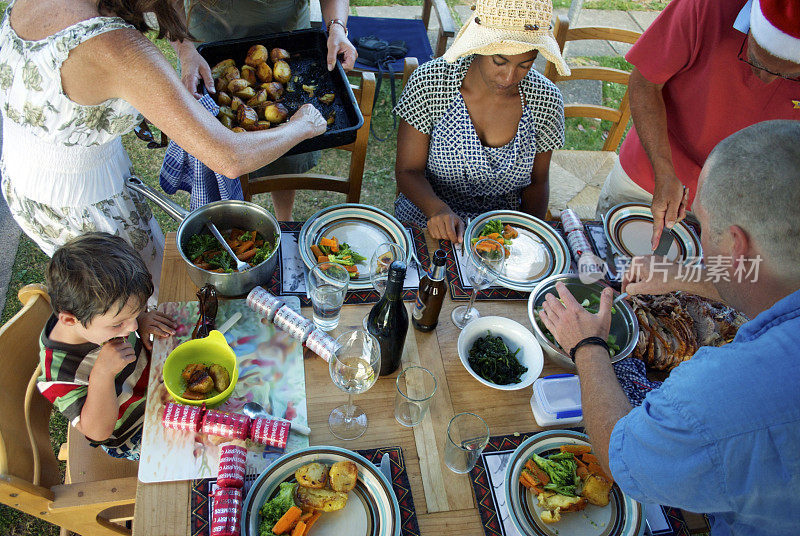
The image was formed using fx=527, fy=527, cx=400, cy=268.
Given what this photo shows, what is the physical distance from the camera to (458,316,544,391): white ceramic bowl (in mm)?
1838

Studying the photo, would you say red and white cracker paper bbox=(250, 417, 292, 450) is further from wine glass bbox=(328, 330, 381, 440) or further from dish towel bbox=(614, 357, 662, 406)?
dish towel bbox=(614, 357, 662, 406)

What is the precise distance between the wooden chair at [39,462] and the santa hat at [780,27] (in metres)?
2.70

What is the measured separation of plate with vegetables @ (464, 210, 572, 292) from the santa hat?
41.5 inches

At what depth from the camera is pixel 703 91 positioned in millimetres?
2406

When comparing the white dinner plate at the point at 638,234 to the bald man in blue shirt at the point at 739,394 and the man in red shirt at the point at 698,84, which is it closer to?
the man in red shirt at the point at 698,84

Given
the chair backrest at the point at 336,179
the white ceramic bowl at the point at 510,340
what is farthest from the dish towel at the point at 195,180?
the white ceramic bowl at the point at 510,340

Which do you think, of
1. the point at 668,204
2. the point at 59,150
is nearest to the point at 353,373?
the point at 59,150

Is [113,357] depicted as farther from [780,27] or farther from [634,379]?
[780,27]

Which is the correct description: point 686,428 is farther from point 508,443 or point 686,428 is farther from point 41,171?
point 41,171

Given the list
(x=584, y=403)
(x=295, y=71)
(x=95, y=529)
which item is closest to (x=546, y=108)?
(x=295, y=71)

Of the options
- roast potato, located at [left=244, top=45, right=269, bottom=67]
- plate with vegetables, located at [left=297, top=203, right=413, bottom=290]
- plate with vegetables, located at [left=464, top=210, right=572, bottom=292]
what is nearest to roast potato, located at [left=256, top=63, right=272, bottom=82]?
roast potato, located at [left=244, top=45, right=269, bottom=67]

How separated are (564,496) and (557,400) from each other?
0.31 metres

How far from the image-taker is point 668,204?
2395 millimetres

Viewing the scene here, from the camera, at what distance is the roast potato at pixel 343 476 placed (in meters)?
1.47
